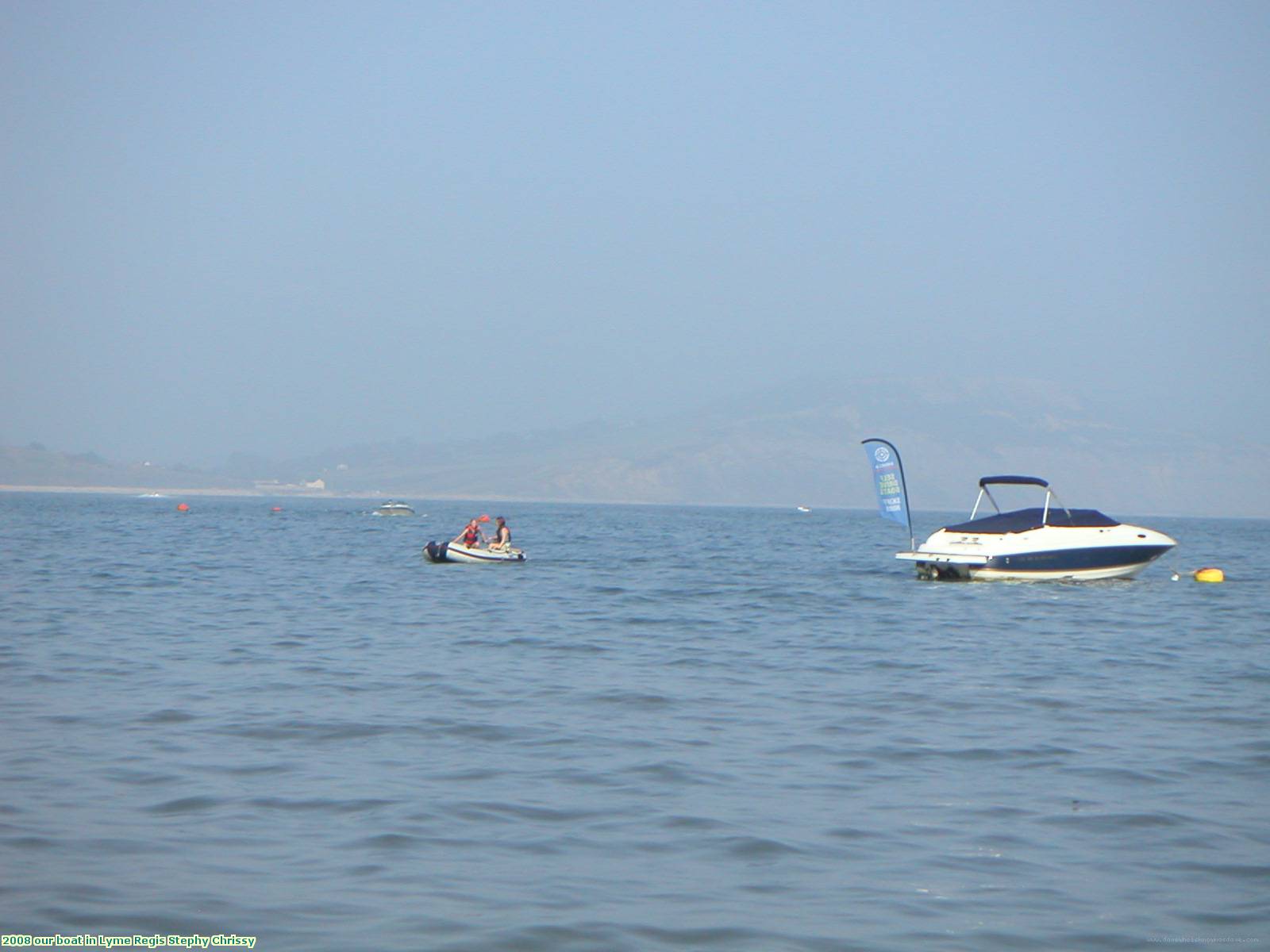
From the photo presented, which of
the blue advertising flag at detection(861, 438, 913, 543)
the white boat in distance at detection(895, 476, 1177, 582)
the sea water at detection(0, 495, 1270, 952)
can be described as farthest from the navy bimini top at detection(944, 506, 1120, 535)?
the sea water at detection(0, 495, 1270, 952)

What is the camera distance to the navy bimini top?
39094 mm

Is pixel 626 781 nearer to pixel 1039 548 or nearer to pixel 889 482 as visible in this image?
pixel 1039 548

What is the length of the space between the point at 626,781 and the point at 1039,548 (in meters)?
27.6

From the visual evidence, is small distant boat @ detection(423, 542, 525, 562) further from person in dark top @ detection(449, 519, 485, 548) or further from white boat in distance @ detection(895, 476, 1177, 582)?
white boat in distance @ detection(895, 476, 1177, 582)

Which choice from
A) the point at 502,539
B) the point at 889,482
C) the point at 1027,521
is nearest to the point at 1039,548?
the point at 1027,521

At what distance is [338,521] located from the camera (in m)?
116

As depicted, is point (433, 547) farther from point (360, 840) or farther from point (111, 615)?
point (360, 840)

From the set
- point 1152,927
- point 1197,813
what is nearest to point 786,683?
point 1197,813

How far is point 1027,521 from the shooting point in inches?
1553

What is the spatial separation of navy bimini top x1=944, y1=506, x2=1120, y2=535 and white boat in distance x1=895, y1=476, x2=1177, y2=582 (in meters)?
0.02

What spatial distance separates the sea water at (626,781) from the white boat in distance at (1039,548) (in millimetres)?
8963

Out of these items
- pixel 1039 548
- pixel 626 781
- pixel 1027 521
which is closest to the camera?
pixel 626 781

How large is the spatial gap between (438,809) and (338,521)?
107 metres

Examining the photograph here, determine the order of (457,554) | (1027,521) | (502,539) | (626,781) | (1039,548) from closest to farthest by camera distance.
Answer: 1. (626,781)
2. (1039,548)
3. (1027,521)
4. (457,554)
5. (502,539)
